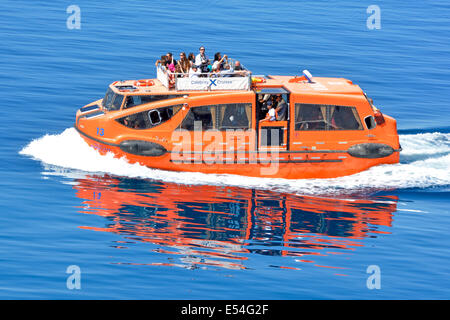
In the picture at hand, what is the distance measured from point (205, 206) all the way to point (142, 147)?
322cm

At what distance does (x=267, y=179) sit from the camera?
81.4 feet

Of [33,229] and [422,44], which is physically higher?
[422,44]

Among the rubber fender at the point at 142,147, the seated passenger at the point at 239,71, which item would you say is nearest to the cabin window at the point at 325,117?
the seated passenger at the point at 239,71

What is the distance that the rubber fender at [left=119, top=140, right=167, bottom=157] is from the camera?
78.7 feet

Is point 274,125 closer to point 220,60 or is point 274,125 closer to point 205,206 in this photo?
point 220,60

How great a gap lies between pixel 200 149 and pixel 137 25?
23290 mm

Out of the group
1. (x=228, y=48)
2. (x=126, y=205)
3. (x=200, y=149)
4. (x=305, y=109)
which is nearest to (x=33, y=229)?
(x=126, y=205)

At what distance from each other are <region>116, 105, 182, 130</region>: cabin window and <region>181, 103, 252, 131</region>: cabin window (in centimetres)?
56

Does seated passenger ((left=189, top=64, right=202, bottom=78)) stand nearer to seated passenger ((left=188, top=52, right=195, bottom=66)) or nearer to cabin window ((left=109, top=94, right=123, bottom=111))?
seated passenger ((left=188, top=52, right=195, bottom=66))

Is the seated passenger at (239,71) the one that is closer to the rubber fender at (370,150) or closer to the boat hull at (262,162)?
the boat hull at (262,162)

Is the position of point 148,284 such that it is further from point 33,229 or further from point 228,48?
point 228,48

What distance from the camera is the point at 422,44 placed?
1735 inches

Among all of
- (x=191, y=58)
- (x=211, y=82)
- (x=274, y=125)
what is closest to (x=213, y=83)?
(x=211, y=82)
